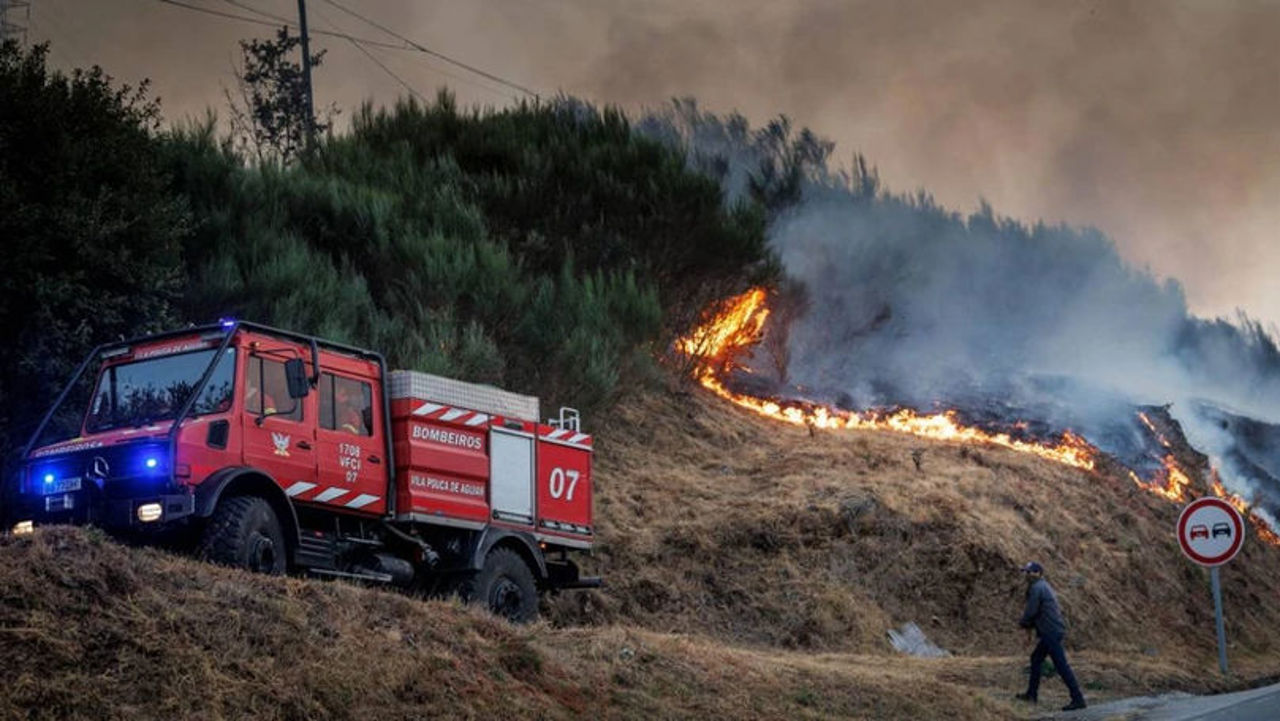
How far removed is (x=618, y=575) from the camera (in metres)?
25.9

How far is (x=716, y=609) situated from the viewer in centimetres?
2533

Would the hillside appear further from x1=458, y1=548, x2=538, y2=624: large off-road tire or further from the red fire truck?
the red fire truck

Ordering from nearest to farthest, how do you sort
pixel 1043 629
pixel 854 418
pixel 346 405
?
pixel 346 405
pixel 1043 629
pixel 854 418

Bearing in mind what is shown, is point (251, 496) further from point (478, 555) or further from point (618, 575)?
point (618, 575)

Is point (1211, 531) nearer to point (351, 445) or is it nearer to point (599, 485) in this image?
point (351, 445)

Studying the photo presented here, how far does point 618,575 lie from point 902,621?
477 centimetres

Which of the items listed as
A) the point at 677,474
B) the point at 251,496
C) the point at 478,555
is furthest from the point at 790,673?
the point at 677,474

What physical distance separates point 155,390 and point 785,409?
83.0 feet

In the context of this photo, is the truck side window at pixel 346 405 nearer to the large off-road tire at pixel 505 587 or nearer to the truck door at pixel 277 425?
the truck door at pixel 277 425

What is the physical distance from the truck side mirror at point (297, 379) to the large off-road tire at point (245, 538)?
3.72 feet

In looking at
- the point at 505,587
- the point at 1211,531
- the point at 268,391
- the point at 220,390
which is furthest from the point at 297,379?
the point at 1211,531

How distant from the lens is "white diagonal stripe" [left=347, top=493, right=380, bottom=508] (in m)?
16.3

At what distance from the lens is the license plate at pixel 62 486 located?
47.8 feet

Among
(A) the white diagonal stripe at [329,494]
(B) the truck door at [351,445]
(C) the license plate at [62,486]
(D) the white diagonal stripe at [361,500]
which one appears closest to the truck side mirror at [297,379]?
(B) the truck door at [351,445]
